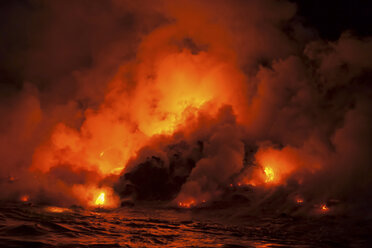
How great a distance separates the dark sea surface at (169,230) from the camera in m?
6.93

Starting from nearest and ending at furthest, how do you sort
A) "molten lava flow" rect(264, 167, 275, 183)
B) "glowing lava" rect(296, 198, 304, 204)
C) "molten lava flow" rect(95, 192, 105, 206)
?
"glowing lava" rect(296, 198, 304, 204) < "molten lava flow" rect(95, 192, 105, 206) < "molten lava flow" rect(264, 167, 275, 183)

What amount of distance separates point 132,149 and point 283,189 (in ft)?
28.5

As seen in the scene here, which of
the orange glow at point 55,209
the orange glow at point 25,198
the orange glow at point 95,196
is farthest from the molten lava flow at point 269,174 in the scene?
the orange glow at point 25,198

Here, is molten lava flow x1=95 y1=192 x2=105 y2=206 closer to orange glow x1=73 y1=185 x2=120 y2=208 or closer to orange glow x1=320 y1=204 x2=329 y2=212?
orange glow x1=73 y1=185 x2=120 y2=208

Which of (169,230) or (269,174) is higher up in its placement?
(269,174)

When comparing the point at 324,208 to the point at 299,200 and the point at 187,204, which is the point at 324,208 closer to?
the point at 299,200

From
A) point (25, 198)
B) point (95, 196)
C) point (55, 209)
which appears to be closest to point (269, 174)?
point (95, 196)

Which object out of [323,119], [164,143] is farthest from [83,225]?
[323,119]

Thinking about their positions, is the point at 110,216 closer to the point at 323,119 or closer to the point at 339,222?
the point at 339,222

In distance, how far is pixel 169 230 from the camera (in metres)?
8.80

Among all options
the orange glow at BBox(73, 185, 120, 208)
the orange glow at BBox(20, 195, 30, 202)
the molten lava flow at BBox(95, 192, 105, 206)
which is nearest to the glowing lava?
the orange glow at BBox(73, 185, 120, 208)

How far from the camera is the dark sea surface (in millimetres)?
6926

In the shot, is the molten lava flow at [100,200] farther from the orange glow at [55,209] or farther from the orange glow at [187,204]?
the orange glow at [187,204]

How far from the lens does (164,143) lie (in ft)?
58.6
